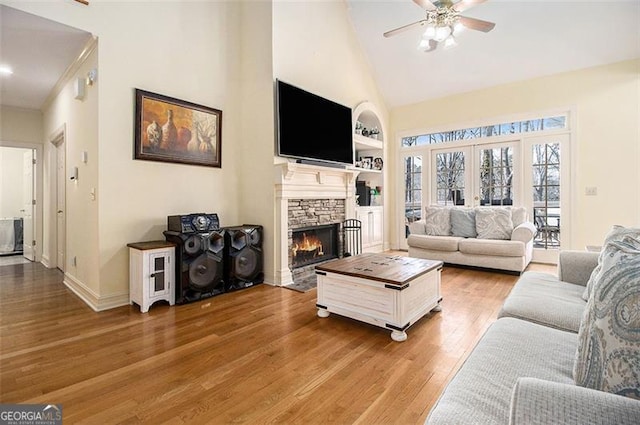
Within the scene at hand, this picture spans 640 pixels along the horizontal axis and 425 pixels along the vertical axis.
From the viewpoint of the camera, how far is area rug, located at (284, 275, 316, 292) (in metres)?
3.55

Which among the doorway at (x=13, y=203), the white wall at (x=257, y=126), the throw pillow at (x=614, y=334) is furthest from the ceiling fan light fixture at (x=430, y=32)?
the doorway at (x=13, y=203)

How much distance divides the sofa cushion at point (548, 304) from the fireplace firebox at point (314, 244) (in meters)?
2.70

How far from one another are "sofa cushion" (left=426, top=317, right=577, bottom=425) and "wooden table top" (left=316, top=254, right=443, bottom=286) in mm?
923

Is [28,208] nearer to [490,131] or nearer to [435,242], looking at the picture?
[435,242]

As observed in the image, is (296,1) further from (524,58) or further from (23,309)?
(23,309)

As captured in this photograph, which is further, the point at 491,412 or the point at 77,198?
the point at 77,198

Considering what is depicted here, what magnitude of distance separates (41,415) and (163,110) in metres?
2.81

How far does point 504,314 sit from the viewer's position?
172 centimetres

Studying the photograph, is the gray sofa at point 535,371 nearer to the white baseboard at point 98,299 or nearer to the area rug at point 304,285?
the area rug at point 304,285

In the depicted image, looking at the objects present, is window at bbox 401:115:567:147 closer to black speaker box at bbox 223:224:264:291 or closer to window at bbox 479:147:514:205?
window at bbox 479:147:514:205

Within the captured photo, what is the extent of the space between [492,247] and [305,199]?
255 cm

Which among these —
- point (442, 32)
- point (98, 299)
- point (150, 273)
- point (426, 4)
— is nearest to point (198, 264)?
point (150, 273)

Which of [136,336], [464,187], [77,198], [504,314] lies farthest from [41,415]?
[464,187]

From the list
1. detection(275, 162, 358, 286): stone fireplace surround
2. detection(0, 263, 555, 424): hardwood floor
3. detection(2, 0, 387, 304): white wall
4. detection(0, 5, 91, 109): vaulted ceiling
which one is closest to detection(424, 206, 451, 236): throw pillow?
detection(275, 162, 358, 286): stone fireplace surround
